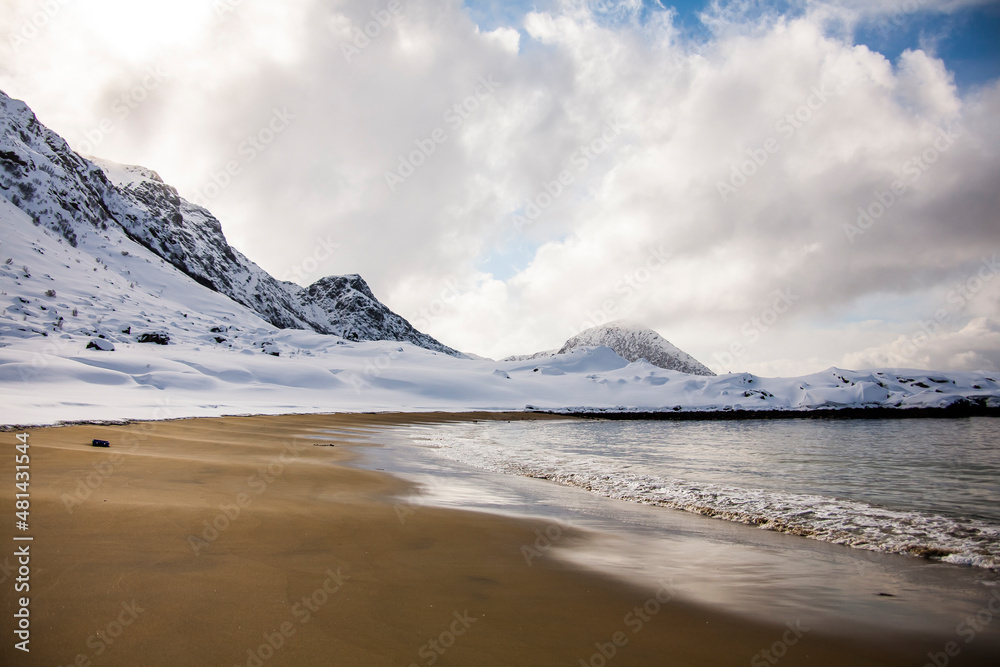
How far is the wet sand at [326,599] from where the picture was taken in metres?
3.04

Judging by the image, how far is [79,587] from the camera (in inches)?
138

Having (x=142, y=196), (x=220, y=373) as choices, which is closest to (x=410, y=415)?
(x=220, y=373)

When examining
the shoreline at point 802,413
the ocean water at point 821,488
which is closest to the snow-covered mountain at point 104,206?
the shoreline at point 802,413

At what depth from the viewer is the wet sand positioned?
3041mm

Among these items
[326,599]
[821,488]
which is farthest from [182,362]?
[821,488]

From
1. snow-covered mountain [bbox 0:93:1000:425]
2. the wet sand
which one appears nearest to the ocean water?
the wet sand

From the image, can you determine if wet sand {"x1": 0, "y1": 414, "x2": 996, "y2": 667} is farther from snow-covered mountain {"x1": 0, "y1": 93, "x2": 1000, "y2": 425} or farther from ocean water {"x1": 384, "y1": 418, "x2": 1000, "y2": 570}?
snow-covered mountain {"x1": 0, "y1": 93, "x2": 1000, "y2": 425}

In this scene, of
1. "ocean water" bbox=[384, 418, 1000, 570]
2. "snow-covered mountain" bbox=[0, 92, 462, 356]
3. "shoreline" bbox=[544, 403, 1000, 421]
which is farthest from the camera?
"snow-covered mountain" bbox=[0, 92, 462, 356]

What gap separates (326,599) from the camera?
3.83m

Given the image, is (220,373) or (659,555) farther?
(220,373)

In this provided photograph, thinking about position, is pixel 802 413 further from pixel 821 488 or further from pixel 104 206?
pixel 104 206

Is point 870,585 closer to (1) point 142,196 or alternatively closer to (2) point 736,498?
(2) point 736,498

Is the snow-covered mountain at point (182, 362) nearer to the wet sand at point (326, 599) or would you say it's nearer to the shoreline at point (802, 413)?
the shoreline at point (802, 413)

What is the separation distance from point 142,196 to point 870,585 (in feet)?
707
